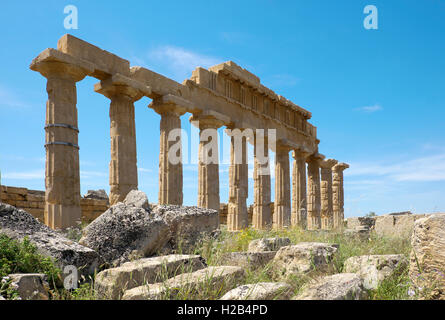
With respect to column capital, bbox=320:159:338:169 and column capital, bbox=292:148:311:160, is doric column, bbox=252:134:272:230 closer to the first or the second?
column capital, bbox=292:148:311:160

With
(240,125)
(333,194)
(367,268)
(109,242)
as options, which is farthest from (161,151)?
(333,194)

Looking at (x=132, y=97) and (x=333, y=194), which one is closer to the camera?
(x=132, y=97)

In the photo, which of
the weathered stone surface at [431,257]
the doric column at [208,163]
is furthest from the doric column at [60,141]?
the weathered stone surface at [431,257]

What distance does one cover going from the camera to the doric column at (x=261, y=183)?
19594mm

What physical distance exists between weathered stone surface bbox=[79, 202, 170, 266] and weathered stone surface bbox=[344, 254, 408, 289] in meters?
2.81

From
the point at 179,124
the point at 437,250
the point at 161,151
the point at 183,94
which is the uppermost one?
the point at 183,94

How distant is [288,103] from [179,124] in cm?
894

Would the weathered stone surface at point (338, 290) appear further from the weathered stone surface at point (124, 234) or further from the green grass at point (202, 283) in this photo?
the weathered stone surface at point (124, 234)

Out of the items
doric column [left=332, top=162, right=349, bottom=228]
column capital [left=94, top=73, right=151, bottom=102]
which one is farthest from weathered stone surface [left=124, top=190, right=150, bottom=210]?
doric column [left=332, top=162, right=349, bottom=228]

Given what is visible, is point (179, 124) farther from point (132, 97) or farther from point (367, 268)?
point (367, 268)

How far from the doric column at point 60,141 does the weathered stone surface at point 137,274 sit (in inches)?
263

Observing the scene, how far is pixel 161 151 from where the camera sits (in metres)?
14.5

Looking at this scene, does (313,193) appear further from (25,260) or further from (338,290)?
(338,290)

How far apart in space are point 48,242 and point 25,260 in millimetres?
550
